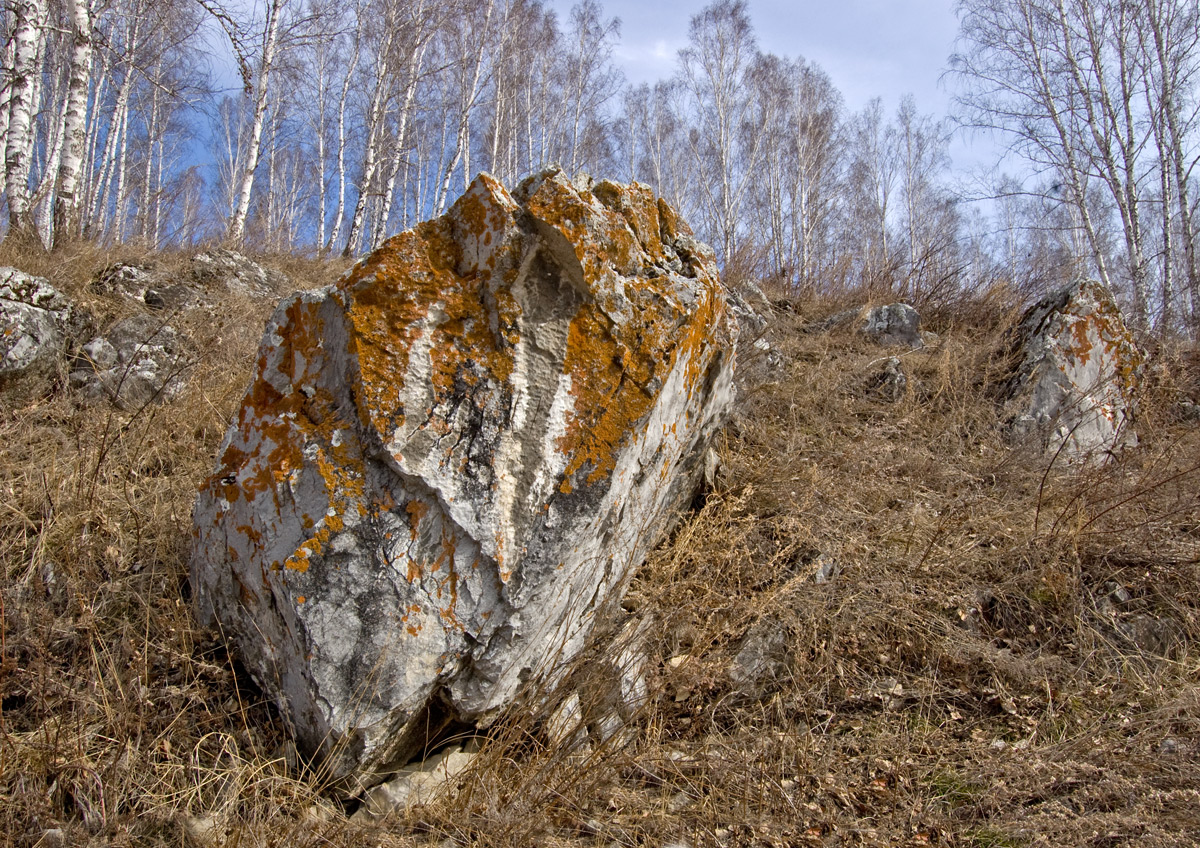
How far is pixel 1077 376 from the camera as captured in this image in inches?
203

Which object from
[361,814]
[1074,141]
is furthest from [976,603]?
[1074,141]

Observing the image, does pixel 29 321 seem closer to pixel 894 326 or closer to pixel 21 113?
pixel 21 113

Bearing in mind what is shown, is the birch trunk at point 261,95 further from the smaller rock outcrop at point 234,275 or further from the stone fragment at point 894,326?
the stone fragment at point 894,326

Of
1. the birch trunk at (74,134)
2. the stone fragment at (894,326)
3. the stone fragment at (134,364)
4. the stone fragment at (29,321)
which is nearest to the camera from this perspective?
the stone fragment at (29,321)

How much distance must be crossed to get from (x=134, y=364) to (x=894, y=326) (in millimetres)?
6761

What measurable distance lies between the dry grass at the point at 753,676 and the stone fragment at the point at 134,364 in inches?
7.7

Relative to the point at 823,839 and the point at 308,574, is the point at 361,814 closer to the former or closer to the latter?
the point at 308,574

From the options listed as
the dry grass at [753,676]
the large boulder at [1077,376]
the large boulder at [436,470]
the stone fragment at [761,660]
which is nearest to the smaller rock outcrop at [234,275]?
the dry grass at [753,676]

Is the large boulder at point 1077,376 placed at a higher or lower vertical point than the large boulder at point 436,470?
higher

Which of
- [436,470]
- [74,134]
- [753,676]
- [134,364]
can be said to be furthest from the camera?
[74,134]

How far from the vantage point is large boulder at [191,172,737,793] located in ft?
6.53

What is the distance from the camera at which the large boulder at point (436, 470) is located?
6.53ft

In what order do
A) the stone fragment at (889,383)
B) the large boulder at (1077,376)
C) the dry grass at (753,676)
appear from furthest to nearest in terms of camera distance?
the stone fragment at (889,383) < the large boulder at (1077,376) < the dry grass at (753,676)

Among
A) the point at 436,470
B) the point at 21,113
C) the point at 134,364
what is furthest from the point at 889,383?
the point at 21,113
